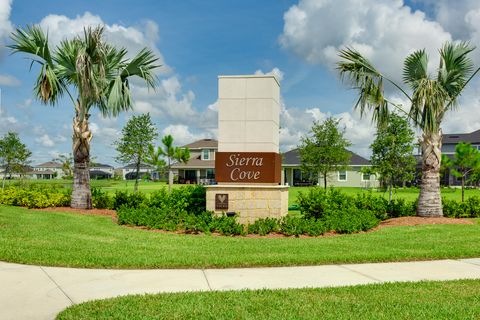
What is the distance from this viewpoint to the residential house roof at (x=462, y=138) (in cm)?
5693

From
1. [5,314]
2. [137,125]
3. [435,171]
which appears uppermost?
[137,125]

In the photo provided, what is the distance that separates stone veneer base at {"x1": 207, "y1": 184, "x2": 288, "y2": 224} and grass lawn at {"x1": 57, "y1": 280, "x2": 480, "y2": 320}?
259 inches

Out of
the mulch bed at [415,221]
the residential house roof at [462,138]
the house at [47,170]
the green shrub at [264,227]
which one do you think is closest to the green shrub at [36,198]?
the green shrub at [264,227]

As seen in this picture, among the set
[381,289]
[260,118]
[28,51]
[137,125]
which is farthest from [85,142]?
[137,125]

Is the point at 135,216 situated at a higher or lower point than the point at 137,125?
lower

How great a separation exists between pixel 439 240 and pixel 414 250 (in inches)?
71.6

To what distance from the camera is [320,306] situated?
5363 millimetres

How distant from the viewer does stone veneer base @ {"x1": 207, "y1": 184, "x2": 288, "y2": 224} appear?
12734mm

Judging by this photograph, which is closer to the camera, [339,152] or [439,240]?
[439,240]

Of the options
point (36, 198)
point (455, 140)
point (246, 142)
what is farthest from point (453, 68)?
point (455, 140)

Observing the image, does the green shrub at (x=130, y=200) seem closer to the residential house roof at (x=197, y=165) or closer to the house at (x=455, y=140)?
the residential house roof at (x=197, y=165)

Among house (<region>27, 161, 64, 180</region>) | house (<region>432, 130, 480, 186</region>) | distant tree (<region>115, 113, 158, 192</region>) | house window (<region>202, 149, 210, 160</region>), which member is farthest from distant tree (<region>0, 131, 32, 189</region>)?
house (<region>27, 161, 64, 180</region>)

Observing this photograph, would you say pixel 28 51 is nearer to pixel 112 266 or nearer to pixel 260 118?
pixel 260 118

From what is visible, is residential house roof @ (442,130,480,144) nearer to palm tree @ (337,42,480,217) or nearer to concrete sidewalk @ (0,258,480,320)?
palm tree @ (337,42,480,217)
